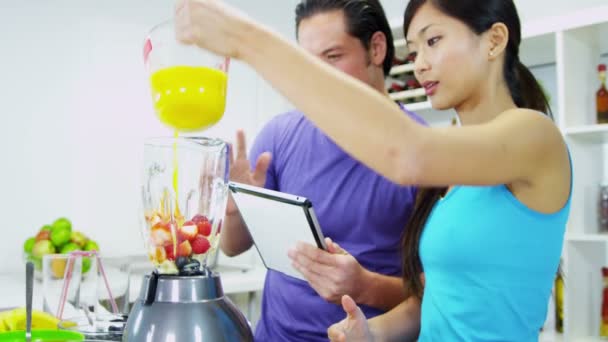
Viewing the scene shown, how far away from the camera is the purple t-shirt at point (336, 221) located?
123 cm

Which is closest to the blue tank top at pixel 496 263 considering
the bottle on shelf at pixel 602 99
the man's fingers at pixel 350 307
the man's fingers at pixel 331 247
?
the man's fingers at pixel 350 307

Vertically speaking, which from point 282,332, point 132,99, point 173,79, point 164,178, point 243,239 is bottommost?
point 282,332

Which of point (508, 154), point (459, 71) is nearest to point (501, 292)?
point (508, 154)

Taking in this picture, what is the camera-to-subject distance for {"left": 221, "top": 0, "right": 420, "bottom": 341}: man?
1.22 metres

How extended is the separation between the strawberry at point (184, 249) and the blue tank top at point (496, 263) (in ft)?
1.17

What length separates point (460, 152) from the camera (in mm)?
628

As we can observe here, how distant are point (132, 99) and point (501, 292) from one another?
2.22 metres

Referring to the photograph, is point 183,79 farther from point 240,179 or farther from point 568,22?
point 568,22

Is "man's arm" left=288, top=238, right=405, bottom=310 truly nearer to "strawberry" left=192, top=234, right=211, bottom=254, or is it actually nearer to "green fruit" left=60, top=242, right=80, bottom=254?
"strawberry" left=192, top=234, right=211, bottom=254

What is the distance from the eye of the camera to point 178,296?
756mm

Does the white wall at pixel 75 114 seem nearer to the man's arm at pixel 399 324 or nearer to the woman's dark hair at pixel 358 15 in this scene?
the woman's dark hair at pixel 358 15

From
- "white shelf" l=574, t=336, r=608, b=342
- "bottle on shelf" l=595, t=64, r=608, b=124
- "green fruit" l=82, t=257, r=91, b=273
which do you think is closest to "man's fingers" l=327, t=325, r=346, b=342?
"green fruit" l=82, t=257, r=91, b=273

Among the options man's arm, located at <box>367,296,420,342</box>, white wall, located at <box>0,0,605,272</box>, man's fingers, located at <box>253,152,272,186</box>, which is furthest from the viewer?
white wall, located at <box>0,0,605,272</box>

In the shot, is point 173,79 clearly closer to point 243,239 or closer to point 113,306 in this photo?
point 113,306
